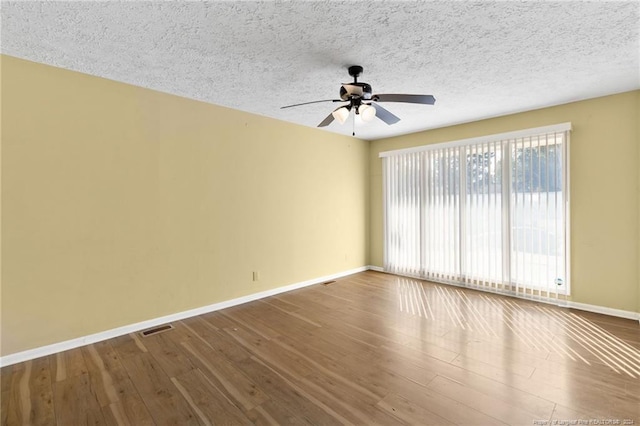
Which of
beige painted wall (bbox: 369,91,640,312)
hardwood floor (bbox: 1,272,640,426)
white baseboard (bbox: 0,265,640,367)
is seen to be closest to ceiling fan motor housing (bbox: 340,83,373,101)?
hardwood floor (bbox: 1,272,640,426)

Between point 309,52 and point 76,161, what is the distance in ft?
8.05

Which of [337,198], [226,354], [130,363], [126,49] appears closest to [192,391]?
[226,354]

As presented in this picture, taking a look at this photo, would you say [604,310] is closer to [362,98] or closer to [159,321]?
[362,98]

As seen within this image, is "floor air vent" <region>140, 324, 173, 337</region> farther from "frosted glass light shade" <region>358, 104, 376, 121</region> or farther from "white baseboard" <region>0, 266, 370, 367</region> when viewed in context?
"frosted glass light shade" <region>358, 104, 376, 121</region>

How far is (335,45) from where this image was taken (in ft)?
7.80

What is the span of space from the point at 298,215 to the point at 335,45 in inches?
112

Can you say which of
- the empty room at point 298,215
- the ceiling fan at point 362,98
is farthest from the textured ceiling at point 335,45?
the ceiling fan at point 362,98

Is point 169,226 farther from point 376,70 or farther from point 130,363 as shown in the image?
point 376,70

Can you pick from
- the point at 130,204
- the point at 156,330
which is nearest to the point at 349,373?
the point at 156,330

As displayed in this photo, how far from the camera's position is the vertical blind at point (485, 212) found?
388cm

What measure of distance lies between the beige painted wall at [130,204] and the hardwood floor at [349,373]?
1.45 feet

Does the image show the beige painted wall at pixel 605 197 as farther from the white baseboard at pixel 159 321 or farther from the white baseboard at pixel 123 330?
the white baseboard at pixel 123 330

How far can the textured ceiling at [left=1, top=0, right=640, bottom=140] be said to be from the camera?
6.46ft

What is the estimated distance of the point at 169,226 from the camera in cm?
347
